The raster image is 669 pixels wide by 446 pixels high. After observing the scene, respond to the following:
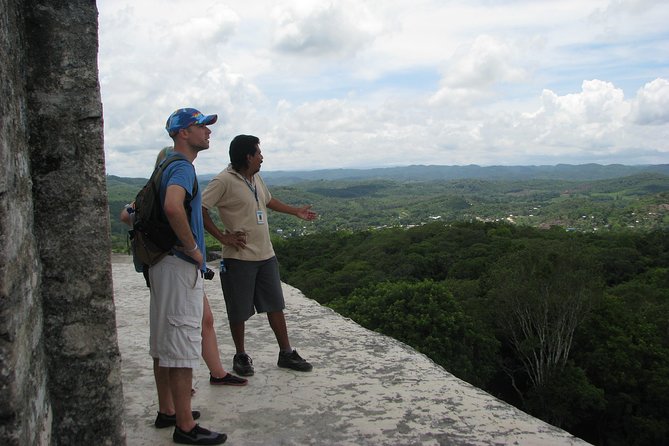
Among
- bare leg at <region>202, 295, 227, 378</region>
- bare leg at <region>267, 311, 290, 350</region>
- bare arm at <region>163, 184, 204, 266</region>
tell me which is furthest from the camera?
bare leg at <region>267, 311, 290, 350</region>

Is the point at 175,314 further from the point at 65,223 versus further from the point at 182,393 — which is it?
the point at 65,223

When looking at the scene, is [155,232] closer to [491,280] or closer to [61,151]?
[61,151]

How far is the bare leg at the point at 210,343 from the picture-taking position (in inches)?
143

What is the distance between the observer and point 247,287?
418cm

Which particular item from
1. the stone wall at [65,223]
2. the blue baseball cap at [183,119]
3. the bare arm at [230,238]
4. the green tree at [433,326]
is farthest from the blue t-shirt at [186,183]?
the green tree at [433,326]

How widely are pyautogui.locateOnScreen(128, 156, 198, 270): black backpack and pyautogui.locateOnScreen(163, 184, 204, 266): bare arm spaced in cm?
9

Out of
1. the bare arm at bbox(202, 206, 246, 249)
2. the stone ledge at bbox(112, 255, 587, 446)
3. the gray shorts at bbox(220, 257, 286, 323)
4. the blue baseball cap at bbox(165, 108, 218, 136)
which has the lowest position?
the stone ledge at bbox(112, 255, 587, 446)

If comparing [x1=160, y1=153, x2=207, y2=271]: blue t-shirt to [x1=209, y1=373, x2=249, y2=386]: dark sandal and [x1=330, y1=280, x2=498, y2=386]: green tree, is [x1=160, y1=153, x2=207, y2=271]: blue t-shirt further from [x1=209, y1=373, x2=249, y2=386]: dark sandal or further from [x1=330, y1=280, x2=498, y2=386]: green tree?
[x1=330, y1=280, x2=498, y2=386]: green tree

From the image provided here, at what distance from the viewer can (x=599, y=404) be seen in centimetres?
1953

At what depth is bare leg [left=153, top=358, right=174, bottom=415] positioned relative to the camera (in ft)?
11.0

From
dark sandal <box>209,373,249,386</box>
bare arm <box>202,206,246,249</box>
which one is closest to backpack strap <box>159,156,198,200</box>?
bare arm <box>202,206,246,249</box>

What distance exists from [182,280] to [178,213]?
1.19ft

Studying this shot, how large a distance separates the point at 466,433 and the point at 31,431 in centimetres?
235

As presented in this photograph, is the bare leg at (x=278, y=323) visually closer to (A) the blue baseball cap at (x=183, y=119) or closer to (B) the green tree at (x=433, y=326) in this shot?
(A) the blue baseball cap at (x=183, y=119)
